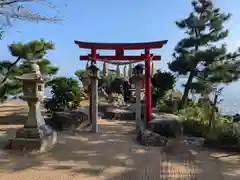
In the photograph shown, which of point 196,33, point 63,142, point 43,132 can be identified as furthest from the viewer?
point 196,33

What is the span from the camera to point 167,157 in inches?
200

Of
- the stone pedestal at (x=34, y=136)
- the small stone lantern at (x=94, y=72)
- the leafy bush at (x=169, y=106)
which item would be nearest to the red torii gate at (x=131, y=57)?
the small stone lantern at (x=94, y=72)

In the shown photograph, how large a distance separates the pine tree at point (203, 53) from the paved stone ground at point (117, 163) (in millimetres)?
5050

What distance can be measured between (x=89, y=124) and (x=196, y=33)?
6327 mm

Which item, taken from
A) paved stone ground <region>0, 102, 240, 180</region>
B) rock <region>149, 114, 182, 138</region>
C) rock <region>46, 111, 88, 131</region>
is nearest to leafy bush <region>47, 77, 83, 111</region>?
rock <region>46, 111, 88, 131</region>

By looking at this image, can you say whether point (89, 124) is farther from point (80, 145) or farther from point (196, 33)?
point (196, 33)

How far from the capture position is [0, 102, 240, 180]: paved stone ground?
13.3ft

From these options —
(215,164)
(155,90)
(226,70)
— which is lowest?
(215,164)

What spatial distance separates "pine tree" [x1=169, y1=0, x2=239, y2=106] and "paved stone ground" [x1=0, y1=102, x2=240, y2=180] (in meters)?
5.05

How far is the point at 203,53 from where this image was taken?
10109 mm

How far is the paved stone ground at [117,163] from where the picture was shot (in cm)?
405

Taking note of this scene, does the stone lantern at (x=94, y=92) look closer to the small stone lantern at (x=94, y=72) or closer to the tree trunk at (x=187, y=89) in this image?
the small stone lantern at (x=94, y=72)

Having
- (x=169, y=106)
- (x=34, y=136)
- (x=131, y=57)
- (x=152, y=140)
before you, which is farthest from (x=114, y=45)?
(x=169, y=106)

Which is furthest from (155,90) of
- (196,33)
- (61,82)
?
(61,82)
